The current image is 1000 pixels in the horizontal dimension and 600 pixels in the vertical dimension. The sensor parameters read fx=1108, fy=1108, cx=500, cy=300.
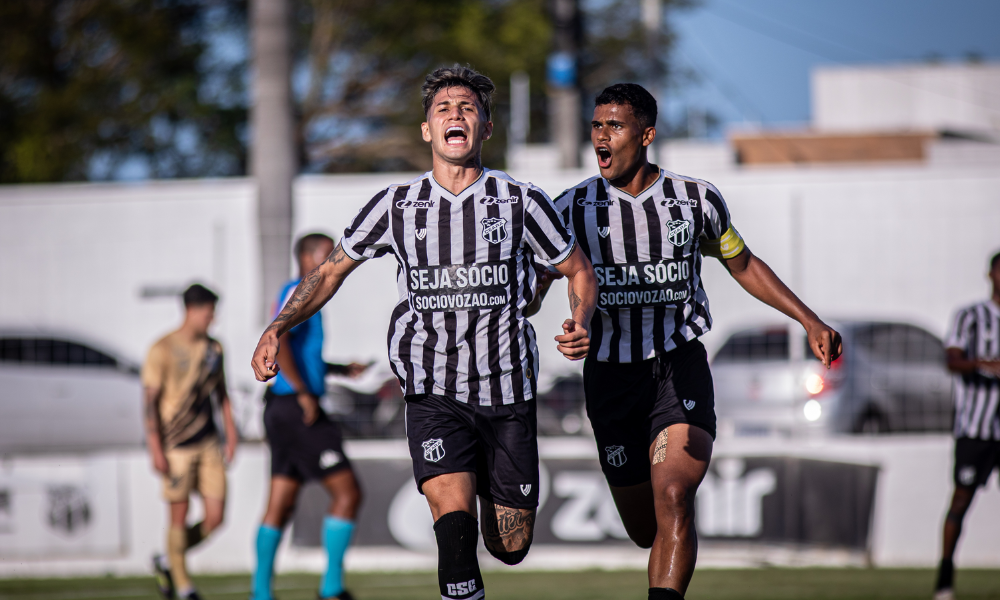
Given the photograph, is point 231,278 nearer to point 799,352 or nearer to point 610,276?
point 799,352

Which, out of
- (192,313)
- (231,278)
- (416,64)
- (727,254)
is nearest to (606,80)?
(416,64)

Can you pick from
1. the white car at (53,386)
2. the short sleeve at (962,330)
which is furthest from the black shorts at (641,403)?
the white car at (53,386)

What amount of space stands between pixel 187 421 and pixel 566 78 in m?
9.58

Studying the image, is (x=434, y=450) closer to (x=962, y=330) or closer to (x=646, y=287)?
(x=646, y=287)

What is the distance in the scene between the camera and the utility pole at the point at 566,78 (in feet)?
52.4

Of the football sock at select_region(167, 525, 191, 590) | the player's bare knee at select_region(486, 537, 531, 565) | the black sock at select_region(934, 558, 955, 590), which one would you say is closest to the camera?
the player's bare knee at select_region(486, 537, 531, 565)

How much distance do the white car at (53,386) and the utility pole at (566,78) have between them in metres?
7.51

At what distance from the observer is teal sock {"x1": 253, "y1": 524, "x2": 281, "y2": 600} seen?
711 cm

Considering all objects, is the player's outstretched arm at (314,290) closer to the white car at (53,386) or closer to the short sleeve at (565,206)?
the short sleeve at (565,206)

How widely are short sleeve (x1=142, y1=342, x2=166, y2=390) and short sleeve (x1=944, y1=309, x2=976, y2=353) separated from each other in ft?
18.0

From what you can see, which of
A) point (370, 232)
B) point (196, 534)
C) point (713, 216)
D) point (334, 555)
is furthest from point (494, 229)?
point (196, 534)

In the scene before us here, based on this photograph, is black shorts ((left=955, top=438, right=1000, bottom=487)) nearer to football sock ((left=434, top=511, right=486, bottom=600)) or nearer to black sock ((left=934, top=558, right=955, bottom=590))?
black sock ((left=934, top=558, right=955, bottom=590))

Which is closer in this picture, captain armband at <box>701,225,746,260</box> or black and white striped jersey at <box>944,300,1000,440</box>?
captain armband at <box>701,225,746,260</box>

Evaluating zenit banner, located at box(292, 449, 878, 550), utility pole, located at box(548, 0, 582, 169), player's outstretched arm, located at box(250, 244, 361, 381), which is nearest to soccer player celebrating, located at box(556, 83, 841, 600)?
player's outstretched arm, located at box(250, 244, 361, 381)
